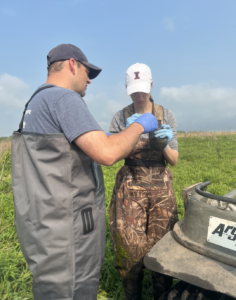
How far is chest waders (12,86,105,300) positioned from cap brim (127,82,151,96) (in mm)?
1196

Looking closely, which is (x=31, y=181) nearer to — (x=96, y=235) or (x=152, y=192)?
(x=96, y=235)

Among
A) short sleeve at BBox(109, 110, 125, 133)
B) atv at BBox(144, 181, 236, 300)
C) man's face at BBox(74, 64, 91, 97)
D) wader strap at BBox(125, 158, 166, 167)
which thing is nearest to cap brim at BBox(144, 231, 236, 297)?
atv at BBox(144, 181, 236, 300)

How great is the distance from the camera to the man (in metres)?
1.59

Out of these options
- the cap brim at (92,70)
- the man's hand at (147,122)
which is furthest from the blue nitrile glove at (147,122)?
the cap brim at (92,70)

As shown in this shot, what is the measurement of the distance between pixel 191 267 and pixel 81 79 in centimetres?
152

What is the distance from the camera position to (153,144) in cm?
248

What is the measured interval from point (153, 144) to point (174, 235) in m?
1.01

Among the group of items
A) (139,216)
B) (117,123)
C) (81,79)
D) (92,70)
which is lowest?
(139,216)

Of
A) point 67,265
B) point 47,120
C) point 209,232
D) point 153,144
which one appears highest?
point 47,120

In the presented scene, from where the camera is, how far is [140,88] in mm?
2668

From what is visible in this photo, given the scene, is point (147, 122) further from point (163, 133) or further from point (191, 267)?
point (191, 267)

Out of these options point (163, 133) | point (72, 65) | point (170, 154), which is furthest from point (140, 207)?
point (72, 65)

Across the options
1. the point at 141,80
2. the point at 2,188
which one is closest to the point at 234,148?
the point at 2,188

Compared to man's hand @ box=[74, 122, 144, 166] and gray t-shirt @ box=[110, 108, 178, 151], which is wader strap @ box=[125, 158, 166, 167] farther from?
man's hand @ box=[74, 122, 144, 166]
